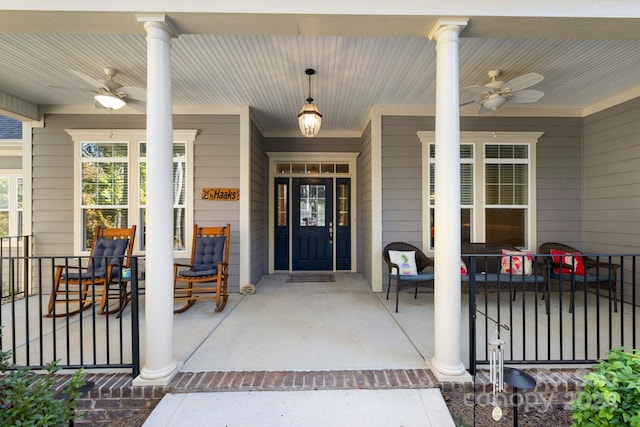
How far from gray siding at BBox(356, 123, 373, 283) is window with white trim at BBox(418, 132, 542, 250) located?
88cm

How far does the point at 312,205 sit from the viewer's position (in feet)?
19.4

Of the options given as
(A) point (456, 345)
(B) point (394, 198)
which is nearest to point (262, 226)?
(B) point (394, 198)

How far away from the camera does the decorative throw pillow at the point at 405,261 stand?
12.9 feet

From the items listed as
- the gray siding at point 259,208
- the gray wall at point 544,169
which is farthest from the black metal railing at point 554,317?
the gray siding at point 259,208

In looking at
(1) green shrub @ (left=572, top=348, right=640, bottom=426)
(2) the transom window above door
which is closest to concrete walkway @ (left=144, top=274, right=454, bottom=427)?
(1) green shrub @ (left=572, top=348, right=640, bottom=426)

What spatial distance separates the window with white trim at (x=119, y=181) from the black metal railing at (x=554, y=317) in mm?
3995

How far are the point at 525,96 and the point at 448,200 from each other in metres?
2.02

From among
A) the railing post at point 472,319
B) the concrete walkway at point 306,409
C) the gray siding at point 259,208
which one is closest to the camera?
the concrete walkway at point 306,409

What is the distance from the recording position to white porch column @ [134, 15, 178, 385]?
2.07m

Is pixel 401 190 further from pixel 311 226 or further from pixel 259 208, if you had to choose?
pixel 259 208

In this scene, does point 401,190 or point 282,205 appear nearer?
point 401,190

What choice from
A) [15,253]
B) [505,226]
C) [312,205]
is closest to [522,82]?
[505,226]

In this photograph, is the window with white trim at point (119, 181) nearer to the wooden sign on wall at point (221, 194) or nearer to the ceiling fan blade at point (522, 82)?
the wooden sign on wall at point (221, 194)

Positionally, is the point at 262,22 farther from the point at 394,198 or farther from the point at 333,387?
the point at 394,198
